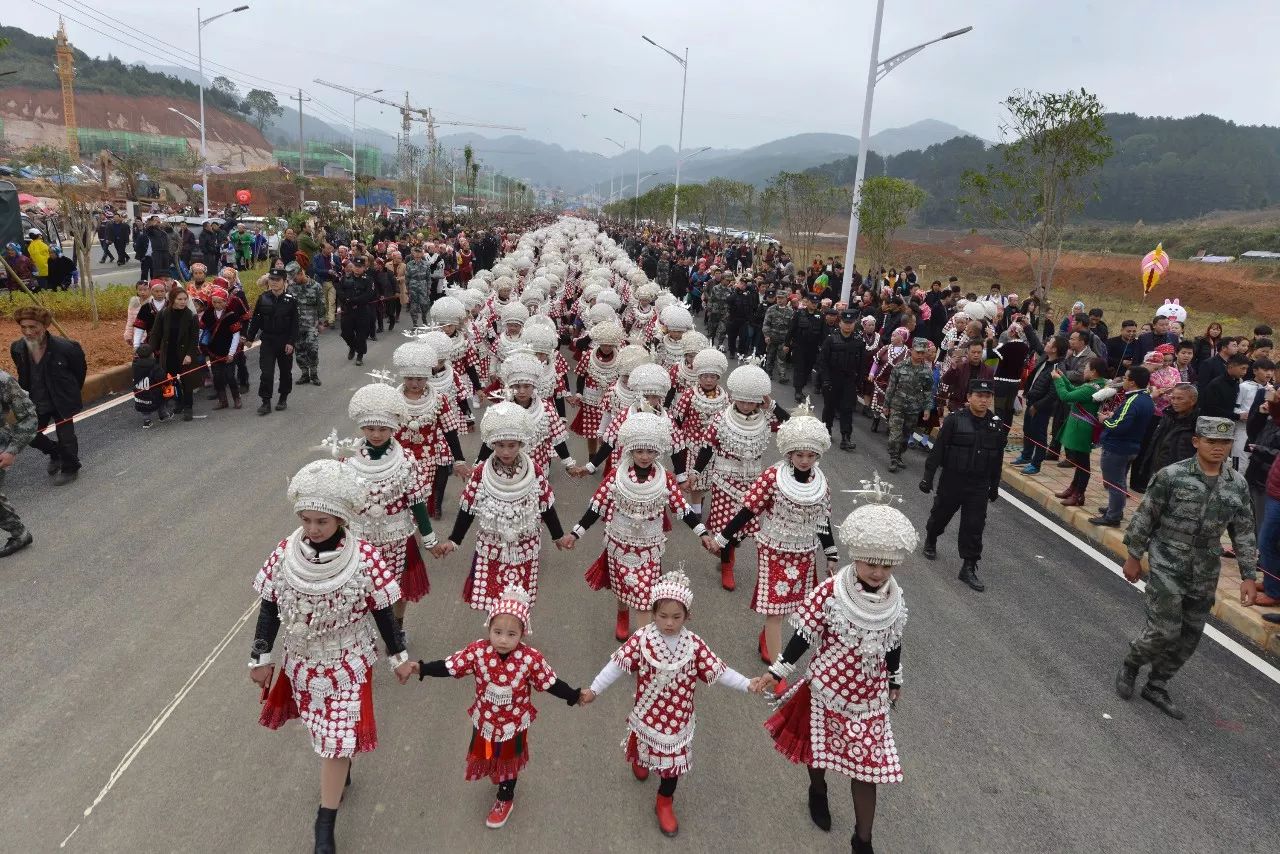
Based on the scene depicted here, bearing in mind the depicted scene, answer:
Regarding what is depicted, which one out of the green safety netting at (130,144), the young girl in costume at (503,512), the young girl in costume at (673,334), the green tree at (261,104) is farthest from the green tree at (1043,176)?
the green tree at (261,104)

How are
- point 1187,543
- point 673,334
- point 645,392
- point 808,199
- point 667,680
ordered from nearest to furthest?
point 667,680 < point 1187,543 < point 645,392 < point 673,334 < point 808,199

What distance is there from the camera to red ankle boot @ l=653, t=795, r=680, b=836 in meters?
4.14

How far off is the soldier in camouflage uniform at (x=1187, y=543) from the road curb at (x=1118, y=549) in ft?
3.04

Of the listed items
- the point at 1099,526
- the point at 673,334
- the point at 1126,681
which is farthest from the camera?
the point at 673,334

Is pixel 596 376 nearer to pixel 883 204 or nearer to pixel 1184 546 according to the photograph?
pixel 1184 546

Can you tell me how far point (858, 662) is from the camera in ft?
13.1

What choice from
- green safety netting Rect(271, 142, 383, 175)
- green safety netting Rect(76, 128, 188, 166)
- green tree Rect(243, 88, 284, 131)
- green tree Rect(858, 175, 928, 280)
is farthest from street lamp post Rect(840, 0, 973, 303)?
green tree Rect(243, 88, 284, 131)

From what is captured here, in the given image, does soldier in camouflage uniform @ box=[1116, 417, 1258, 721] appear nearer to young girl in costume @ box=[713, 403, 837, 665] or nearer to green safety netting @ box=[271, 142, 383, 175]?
young girl in costume @ box=[713, 403, 837, 665]

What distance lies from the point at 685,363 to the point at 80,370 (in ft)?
21.9

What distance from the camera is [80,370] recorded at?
8406 mm

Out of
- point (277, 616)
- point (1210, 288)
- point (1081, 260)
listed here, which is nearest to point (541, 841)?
point (277, 616)

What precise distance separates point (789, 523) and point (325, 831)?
133 inches

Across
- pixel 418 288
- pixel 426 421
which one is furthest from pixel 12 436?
pixel 418 288

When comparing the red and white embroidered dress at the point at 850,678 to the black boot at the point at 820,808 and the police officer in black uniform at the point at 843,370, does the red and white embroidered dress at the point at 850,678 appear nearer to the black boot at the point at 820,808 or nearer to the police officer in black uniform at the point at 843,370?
the black boot at the point at 820,808
